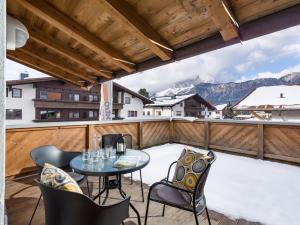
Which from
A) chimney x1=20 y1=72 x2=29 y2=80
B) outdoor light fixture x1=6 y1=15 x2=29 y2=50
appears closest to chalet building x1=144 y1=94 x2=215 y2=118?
chimney x1=20 y1=72 x2=29 y2=80

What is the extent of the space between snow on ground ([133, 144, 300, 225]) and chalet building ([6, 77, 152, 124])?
10561 mm

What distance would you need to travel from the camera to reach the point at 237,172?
4.18 m

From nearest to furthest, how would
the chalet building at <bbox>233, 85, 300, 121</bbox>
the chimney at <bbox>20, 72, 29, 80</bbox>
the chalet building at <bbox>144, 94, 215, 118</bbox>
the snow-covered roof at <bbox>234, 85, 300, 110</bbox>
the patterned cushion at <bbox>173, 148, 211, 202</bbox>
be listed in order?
the patterned cushion at <bbox>173, 148, 211, 202</bbox>, the chalet building at <bbox>233, 85, 300, 121</bbox>, the snow-covered roof at <bbox>234, 85, 300, 110</bbox>, the chimney at <bbox>20, 72, 29, 80</bbox>, the chalet building at <bbox>144, 94, 215, 118</bbox>

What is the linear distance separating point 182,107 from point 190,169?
67.0 feet

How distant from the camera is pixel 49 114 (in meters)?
15.2

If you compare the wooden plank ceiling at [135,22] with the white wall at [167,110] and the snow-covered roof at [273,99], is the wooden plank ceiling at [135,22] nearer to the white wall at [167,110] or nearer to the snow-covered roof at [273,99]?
the snow-covered roof at [273,99]

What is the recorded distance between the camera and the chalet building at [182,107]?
69.9 ft

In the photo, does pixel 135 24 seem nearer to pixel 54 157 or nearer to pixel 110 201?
pixel 54 157

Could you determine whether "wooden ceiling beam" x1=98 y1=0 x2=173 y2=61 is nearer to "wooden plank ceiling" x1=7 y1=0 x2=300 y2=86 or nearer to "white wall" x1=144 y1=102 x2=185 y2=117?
"wooden plank ceiling" x1=7 y1=0 x2=300 y2=86

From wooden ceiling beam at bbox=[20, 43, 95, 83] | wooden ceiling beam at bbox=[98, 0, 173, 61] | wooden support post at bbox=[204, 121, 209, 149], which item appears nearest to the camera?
wooden ceiling beam at bbox=[98, 0, 173, 61]

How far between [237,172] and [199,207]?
2.72 metres

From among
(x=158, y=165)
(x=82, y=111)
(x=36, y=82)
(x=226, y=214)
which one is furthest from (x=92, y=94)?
(x=226, y=214)

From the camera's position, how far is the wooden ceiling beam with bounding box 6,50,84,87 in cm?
469

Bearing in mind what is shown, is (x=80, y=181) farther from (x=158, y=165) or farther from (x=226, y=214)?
(x=158, y=165)
